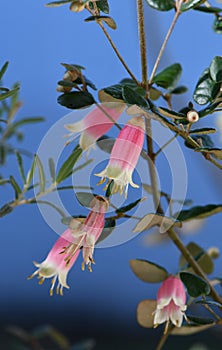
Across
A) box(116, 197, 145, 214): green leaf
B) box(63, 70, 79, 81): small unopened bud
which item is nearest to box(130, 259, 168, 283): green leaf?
box(116, 197, 145, 214): green leaf

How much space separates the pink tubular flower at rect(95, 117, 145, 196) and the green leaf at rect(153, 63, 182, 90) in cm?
14

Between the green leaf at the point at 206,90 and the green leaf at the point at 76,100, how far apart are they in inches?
4.4

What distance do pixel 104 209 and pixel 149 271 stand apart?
20cm

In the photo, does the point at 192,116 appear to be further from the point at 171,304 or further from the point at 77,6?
the point at 171,304

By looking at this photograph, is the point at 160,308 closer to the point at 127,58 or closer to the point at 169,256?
the point at 127,58

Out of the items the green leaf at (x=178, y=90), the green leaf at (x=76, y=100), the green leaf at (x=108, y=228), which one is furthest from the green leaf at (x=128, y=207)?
the green leaf at (x=178, y=90)

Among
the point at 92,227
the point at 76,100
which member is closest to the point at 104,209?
the point at 92,227

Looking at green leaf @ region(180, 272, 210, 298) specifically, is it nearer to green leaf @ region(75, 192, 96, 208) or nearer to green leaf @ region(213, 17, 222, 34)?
green leaf @ region(75, 192, 96, 208)

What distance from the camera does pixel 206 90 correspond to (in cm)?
61

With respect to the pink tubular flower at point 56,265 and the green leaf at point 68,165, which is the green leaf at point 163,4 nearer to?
the green leaf at point 68,165

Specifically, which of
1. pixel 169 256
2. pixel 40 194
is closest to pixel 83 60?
pixel 169 256

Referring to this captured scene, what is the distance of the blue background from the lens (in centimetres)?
203

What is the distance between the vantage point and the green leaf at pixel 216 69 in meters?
0.58

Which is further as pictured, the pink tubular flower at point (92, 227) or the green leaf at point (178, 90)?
the green leaf at point (178, 90)
